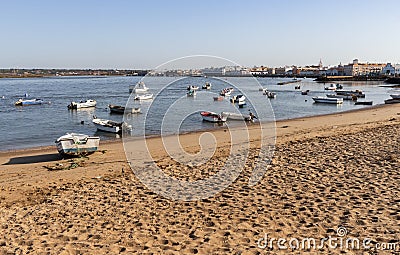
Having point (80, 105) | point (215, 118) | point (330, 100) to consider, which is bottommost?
point (215, 118)

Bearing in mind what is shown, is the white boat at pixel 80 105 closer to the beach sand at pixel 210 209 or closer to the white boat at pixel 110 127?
the white boat at pixel 110 127

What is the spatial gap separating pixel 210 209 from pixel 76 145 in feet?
31.5

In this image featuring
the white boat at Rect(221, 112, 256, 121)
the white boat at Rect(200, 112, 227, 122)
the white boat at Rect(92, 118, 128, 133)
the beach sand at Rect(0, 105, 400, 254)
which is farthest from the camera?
the white boat at Rect(221, 112, 256, 121)

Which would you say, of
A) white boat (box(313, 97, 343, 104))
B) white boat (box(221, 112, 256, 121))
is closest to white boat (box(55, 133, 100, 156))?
white boat (box(221, 112, 256, 121))

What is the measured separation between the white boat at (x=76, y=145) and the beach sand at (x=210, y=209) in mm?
2890

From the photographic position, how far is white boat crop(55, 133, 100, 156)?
15.4 m

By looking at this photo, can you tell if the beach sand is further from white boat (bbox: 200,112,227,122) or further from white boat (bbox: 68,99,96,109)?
white boat (bbox: 68,99,96,109)

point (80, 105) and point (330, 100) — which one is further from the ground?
point (80, 105)

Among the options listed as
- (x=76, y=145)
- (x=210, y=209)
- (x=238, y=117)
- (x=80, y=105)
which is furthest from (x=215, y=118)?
(x=210, y=209)

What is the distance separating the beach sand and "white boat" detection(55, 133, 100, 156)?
289cm

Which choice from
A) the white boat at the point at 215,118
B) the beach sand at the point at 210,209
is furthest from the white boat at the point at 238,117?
the beach sand at the point at 210,209

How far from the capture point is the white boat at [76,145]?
1539 centimetres

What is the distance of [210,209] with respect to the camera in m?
7.69

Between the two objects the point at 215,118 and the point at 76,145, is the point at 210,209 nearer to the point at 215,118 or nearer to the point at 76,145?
the point at 76,145
